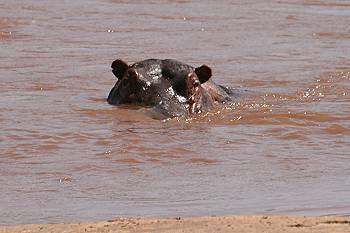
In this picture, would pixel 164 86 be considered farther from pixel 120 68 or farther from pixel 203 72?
pixel 120 68

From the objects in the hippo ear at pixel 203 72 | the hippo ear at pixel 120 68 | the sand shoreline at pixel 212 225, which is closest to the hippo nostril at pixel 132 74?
the hippo ear at pixel 120 68

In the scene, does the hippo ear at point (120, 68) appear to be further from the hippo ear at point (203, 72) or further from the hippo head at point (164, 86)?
the hippo ear at point (203, 72)

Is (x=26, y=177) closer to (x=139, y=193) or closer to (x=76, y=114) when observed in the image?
(x=139, y=193)

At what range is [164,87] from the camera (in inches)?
429

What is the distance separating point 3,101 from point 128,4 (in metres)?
12.4

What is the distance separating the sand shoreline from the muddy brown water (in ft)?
2.23

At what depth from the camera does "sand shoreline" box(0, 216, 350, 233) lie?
17.2ft

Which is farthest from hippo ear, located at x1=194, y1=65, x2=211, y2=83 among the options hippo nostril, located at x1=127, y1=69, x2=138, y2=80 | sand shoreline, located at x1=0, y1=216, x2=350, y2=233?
sand shoreline, located at x1=0, y1=216, x2=350, y2=233

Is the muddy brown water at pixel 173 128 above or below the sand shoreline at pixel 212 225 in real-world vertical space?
below

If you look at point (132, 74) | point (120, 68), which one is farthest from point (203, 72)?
point (120, 68)

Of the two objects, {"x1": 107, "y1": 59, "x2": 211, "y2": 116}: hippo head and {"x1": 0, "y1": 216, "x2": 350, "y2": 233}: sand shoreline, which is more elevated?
{"x1": 0, "y1": 216, "x2": 350, "y2": 233}: sand shoreline

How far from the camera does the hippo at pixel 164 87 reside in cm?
1080

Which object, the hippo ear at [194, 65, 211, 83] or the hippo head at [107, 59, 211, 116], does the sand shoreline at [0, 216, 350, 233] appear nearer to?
the hippo head at [107, 59, 211, 116]

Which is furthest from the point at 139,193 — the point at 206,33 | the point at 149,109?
the point at 206,33
